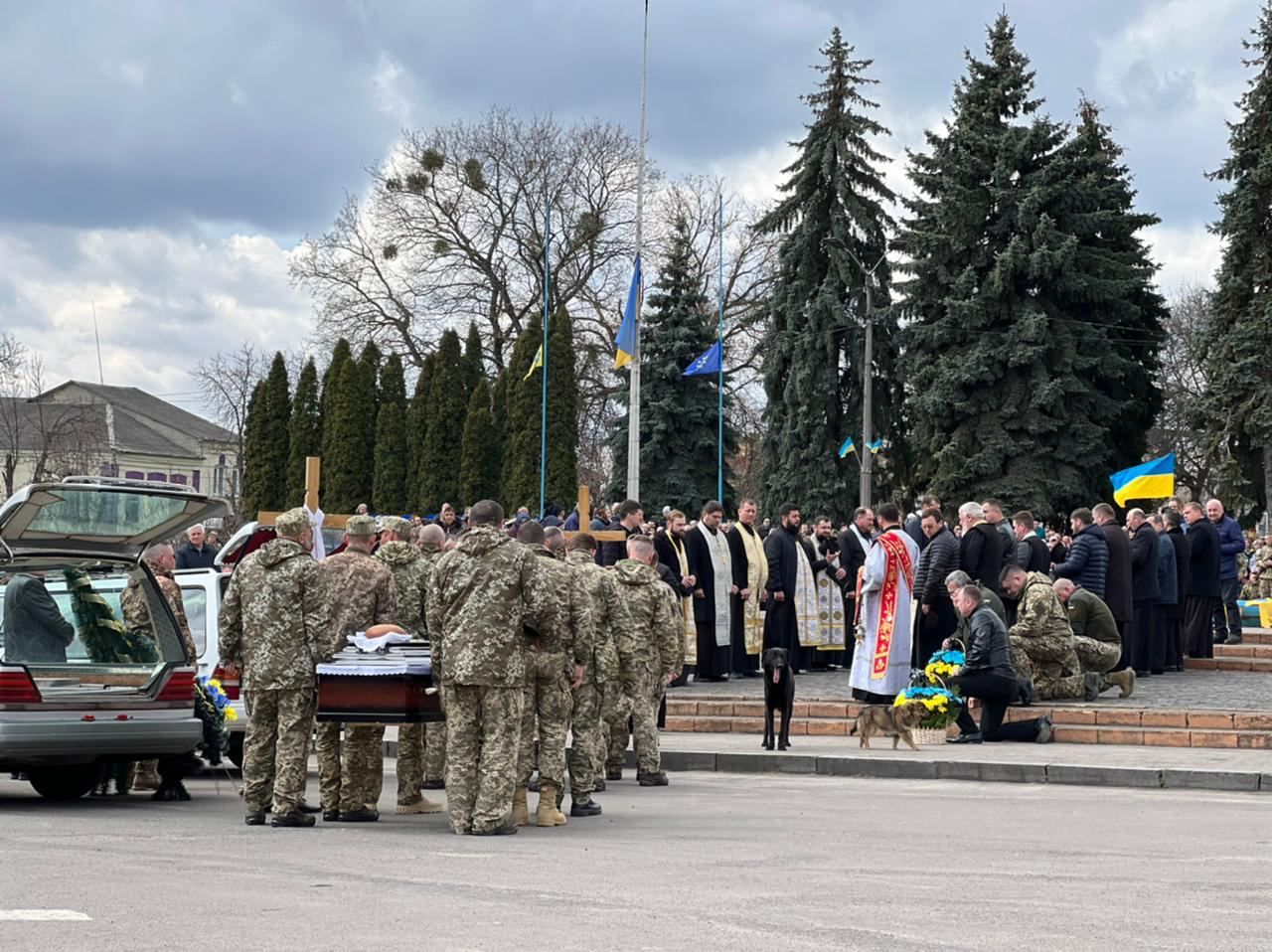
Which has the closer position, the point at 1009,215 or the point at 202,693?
the point at 202,693

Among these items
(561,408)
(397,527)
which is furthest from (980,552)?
(561,408)

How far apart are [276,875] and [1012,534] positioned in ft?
40.3

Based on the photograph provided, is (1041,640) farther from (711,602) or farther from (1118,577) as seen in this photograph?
(711,602)

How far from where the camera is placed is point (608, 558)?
73.0 feet

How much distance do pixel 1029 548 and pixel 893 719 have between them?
4.91m

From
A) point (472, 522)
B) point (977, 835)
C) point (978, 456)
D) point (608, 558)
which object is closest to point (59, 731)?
point (472, 522)

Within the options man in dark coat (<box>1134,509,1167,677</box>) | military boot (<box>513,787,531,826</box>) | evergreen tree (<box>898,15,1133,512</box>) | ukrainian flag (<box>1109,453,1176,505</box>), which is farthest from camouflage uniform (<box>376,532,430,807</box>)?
evergreen tree (<box>898,15,1133,512</box>)

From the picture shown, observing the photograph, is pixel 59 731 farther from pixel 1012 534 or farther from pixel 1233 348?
pixel 1233 348

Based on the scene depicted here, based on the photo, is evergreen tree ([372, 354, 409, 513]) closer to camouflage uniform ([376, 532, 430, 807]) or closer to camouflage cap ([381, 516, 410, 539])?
camouflage cap ([381, 516, 410, 539])

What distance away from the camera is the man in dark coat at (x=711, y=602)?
859 inches

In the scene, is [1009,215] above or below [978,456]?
above

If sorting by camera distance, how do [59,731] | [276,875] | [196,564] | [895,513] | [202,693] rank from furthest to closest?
[196,564] < [895,513] < [202,693] < [59,731] < [276,875]

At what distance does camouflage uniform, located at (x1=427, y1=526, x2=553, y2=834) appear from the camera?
10758 millimetres

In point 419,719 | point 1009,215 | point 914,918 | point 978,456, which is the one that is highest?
point 1009,215
